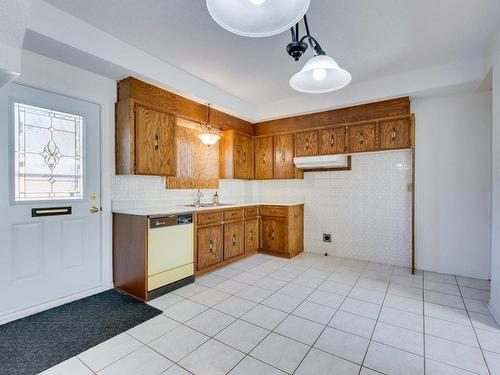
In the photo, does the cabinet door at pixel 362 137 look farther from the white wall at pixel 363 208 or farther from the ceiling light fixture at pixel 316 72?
the ceiling light fixture at pixel 316 72

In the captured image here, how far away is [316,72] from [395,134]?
231cm

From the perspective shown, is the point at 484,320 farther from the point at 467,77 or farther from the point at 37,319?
the point at 37,319

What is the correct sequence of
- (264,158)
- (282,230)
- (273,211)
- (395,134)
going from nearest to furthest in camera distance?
(395,134)
(282,230)
(273,211)
(264,158)

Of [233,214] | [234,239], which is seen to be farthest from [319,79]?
[234,239]

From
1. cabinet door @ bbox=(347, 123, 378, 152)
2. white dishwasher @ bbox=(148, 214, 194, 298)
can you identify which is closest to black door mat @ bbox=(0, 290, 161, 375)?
white dishwasher @ bbox=(148, 214, 194, 298)

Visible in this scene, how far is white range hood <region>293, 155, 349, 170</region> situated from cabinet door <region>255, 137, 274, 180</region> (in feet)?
1.94

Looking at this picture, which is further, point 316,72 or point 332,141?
point 332,141

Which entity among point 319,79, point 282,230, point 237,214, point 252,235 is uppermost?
point 319,79

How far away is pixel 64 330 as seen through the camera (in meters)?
2.20

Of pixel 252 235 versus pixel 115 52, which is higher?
pixel 115 52

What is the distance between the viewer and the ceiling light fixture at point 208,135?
3.96 m

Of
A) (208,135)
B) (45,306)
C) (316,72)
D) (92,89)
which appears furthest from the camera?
(208,135)

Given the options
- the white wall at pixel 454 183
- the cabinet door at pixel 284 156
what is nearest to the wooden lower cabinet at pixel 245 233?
the cabinet door at pixel 284 156

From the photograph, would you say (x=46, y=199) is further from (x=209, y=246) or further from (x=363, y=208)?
(x=363, y=208)
